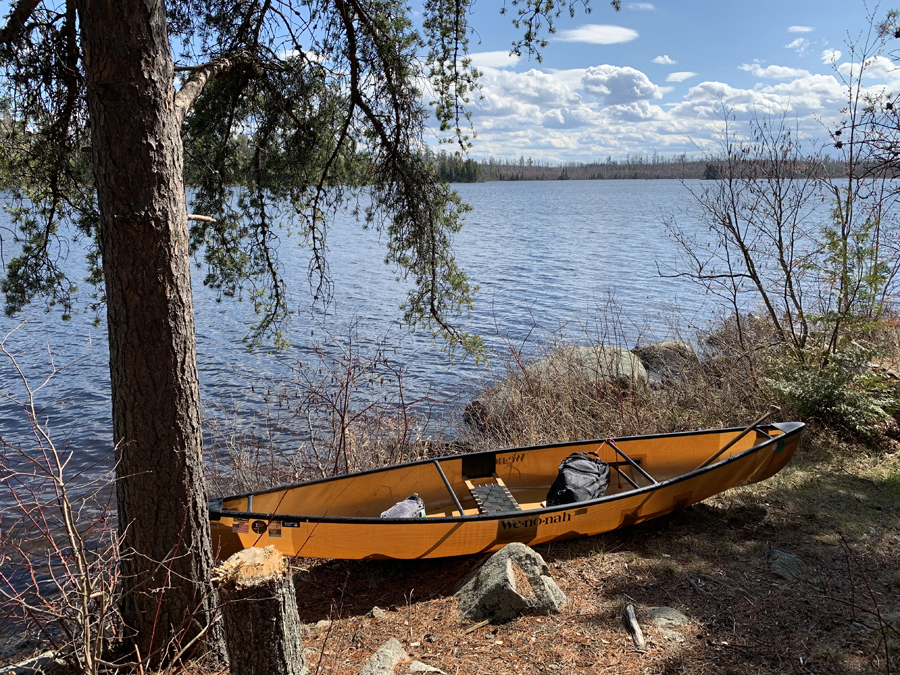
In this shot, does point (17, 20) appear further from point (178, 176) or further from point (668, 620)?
point (668, 620)

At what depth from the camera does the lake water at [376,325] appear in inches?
357

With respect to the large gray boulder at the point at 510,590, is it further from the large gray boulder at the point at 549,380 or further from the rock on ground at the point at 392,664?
the large gray boulder at the point at 549,380

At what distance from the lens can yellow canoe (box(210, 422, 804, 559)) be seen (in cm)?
425

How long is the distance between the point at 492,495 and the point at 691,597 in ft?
6.30

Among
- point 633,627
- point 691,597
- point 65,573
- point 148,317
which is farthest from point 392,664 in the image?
point 148,317

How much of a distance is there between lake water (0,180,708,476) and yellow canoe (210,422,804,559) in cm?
176

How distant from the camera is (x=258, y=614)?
2.70 m

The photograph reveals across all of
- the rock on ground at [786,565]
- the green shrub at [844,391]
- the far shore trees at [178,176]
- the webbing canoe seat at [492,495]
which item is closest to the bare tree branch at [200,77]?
the far shore trees at [178,176]

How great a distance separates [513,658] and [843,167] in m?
6.34

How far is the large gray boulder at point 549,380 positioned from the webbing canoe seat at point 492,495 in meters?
1.53

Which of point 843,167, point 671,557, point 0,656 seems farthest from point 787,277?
point 0,656

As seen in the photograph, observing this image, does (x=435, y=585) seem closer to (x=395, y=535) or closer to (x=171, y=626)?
(x=395, y=535)

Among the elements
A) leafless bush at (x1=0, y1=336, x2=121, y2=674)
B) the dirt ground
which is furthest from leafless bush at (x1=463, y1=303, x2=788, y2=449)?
leafless bush at (x1=0, y1=336, x2=121, y2=674)

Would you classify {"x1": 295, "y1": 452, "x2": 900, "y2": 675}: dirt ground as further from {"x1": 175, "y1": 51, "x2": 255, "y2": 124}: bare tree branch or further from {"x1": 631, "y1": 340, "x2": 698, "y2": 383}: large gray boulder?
{"x1": 631, "y1": 340, "x2": 698, "y2": 383}: large gray boulder
